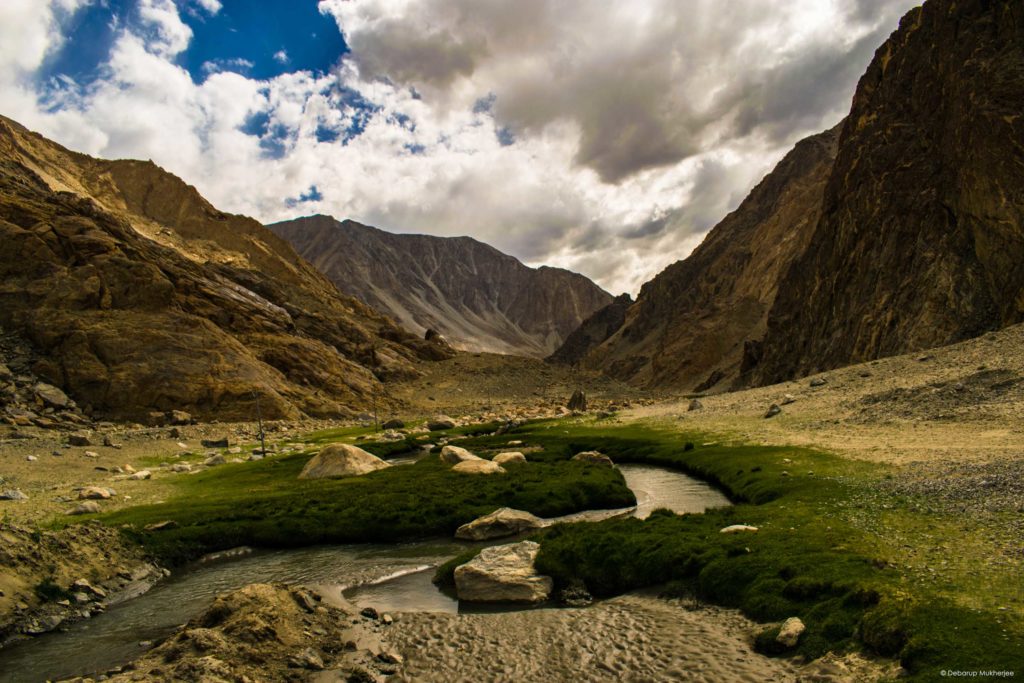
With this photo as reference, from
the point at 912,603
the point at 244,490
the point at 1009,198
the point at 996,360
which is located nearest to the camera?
the point at 912,603

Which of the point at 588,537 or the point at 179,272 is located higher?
the point at 179,272

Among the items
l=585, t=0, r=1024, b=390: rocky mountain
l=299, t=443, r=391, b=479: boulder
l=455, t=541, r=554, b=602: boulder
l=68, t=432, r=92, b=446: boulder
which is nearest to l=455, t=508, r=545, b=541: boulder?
l=455, t=541, r=554, b=602: boulder

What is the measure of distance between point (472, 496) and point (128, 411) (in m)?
67.0

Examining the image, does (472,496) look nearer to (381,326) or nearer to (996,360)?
(996,360)

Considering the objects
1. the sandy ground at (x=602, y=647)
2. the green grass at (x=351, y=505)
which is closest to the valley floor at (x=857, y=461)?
the sandy ground at (x=602, y=647)

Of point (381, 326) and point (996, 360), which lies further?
point (381, 326)

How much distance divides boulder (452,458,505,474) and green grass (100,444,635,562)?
1.08m

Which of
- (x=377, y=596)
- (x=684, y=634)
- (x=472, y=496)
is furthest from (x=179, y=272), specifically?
(x=684, y=634)

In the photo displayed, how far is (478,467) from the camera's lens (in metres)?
45.3

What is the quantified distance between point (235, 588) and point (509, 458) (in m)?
27.9

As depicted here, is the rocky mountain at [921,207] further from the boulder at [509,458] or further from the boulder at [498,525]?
the boulder at [498,525]

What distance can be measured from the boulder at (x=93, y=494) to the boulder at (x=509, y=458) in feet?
87.5

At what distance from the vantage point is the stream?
17984mm

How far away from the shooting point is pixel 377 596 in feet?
74.6
